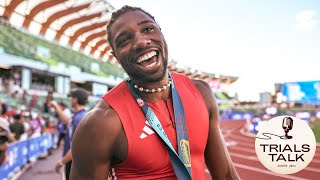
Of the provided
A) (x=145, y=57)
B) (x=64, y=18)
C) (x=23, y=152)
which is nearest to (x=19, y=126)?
(x=23, y=152)

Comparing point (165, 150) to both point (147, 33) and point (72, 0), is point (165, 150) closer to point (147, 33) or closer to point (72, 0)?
point (147, 33)

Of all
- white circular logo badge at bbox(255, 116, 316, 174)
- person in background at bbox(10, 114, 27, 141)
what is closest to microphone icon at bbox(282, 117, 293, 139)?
white circular logo badge at bbox(255, 116, 316, 174)

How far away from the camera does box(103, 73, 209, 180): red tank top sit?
4.16 ft

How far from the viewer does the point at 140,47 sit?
4.40ft

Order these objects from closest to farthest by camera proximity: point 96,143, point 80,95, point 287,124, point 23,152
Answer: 1. point 96,143
2. point 287,124
3. point 80,95
4. point 23,152

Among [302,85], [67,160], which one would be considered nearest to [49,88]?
[302,85]

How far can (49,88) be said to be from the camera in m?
23.8

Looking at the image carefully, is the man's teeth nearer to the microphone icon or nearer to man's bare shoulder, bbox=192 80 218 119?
man's bare shoulder, bbox=192 80 218 119

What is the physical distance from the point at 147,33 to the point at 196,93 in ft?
1.04

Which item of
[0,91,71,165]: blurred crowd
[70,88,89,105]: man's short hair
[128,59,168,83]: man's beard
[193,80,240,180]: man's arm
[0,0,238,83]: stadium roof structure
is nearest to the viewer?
[128,59,168,83]: man's beard

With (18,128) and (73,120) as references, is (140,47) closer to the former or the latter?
(73,120)

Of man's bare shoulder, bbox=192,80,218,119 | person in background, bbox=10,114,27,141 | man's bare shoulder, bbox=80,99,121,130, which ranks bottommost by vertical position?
person in background, bbox=10,114,27,141

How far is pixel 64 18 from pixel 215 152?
96.2 feet

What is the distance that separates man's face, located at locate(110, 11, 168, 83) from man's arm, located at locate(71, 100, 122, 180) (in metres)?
0.19
